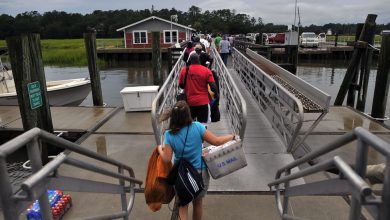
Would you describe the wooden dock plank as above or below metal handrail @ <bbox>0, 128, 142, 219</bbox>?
below

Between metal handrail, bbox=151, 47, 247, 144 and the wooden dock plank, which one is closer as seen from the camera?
metal handrail, bbox=151, 47, 247, 144

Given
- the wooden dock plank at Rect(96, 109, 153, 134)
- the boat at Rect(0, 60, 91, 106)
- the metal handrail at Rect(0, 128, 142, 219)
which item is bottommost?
the boat at Rect(0, 60, 91, 106)

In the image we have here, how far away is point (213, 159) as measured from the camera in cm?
290

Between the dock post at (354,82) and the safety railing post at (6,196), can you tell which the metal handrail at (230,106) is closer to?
the safety railing post at (6,196)

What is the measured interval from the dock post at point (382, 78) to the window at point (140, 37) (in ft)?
102

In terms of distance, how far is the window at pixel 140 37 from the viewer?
36.8 metres

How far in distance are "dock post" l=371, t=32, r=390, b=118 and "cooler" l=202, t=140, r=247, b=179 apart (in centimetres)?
713

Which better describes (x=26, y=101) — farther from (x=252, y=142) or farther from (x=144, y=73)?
(x=144, y=73)

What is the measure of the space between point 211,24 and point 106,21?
32.1m

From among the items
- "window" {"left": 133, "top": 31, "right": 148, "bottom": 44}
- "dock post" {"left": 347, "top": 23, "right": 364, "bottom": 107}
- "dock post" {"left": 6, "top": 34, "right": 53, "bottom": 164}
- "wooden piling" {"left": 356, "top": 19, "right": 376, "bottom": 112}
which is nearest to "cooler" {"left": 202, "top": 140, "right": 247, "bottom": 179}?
"dock post" {"left": 6, "top": 34, "right": 53, "bottom": 164}

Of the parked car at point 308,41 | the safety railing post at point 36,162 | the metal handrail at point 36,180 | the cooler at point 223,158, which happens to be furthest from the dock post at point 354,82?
the parked car at point 308,41

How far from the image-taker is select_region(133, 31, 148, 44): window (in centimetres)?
3678

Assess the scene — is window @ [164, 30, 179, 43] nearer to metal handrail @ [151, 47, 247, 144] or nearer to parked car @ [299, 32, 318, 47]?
parked car @ [299, 32, 318, 47]

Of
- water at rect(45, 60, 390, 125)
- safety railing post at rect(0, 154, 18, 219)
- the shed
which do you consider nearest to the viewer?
safety railing post at rect(0, 154, 18, 219)
